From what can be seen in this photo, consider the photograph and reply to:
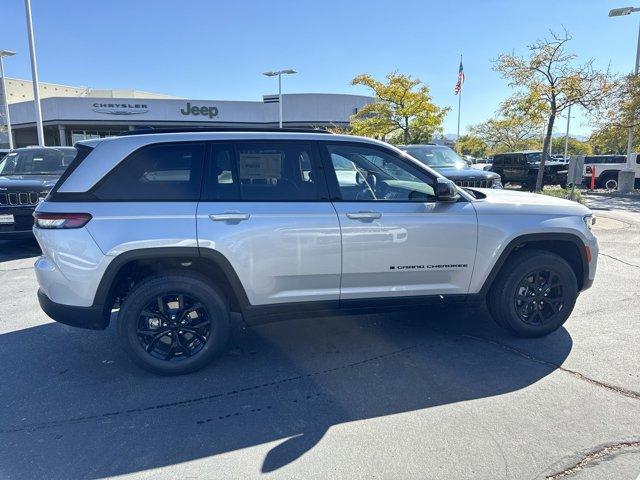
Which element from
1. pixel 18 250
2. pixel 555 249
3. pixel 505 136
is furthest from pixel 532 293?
pixel 505 136

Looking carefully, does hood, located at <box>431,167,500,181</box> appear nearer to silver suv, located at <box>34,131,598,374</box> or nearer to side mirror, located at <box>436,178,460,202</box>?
silver suv, located at <box>34,131,598,374</box>

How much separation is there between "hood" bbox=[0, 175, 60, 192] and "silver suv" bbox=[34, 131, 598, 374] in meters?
4.62

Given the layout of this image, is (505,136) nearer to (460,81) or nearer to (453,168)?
(460,81)

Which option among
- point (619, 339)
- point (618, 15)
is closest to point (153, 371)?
point (619, 339)

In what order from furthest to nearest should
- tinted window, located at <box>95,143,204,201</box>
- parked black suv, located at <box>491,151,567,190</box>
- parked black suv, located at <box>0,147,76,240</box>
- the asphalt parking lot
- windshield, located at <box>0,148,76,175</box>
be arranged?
parked black suv, located at <box>491,151,567,190</box> < windshield, located at <box>0,148,76,175</box> < parked black suv, located at <box>0,147,76,240</box> < tinted window, located at <box>95,143,204,201</box> < the asphalt parking lot

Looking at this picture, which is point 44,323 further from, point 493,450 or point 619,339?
point 619,339

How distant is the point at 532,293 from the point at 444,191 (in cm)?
136

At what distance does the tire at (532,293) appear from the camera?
13.1ft

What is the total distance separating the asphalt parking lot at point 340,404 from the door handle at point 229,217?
124cm

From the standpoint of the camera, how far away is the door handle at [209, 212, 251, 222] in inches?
131

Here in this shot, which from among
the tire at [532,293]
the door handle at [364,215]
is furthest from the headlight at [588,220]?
the door handle at [364,215]

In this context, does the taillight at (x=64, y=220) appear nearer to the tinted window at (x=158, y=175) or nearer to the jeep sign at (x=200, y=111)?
the tinted window at (x=158, y=175)

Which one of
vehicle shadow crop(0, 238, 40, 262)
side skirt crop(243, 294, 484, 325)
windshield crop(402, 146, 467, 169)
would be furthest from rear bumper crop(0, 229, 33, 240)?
windshield crop(402, 146, 467, 169)

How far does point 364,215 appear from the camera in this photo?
3547 millimetres
